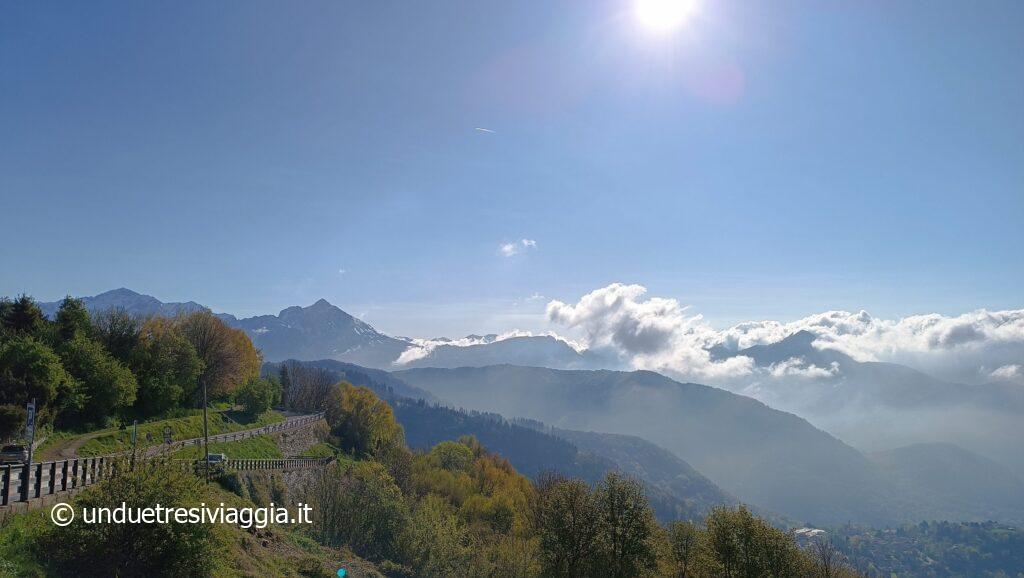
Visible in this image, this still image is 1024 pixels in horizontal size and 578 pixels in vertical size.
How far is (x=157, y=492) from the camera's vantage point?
64.6ft

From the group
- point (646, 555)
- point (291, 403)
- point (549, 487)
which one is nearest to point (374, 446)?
point (291, 403)

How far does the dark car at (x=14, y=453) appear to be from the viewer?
33.3m

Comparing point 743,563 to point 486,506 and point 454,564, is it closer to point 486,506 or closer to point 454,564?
point 454,564

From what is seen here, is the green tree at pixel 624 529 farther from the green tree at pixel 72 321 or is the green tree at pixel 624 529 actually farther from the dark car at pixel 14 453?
the green tree at pixel 72 321

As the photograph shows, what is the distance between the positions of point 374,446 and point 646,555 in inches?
3015

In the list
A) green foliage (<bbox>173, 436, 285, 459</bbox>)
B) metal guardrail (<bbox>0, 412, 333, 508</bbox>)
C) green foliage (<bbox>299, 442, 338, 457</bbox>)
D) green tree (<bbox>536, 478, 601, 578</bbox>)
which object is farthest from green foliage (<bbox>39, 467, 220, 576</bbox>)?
green foliage (<bbox>299, 442, 338, 457</bbox>)

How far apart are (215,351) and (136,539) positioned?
239 ft

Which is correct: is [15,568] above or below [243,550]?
above

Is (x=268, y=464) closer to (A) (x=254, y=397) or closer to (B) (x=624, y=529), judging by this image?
(B) (x=624, y=529)

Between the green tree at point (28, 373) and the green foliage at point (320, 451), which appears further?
the green foliage at point (320, 451)

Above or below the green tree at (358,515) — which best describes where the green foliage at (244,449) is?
above

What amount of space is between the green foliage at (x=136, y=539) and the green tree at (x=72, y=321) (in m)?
49.4

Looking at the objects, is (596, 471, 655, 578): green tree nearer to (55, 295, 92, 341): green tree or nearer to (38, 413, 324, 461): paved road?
(38, 413, 324, 461): paved road

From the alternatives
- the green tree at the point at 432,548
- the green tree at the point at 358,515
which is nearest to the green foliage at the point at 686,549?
the green tree at the point at 432,548
